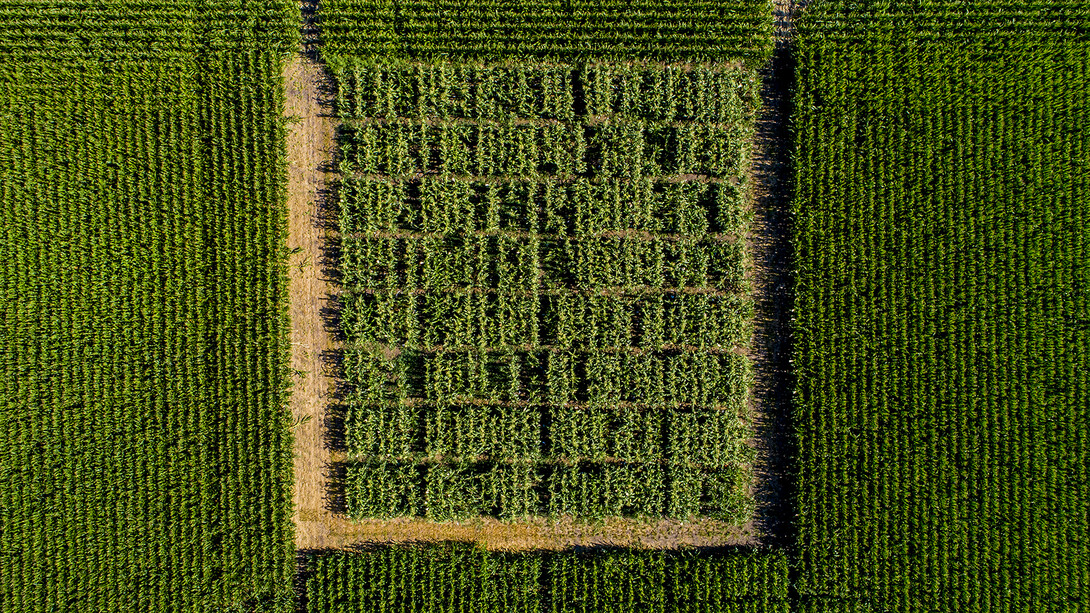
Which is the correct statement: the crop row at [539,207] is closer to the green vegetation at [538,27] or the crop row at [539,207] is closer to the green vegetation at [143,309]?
the green vegetation at [143,309]

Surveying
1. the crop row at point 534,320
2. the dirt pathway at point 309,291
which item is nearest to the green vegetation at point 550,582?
the dirt pathway at point 309,291

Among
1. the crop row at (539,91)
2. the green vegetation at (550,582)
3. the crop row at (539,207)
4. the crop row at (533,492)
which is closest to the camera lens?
the green vegetation at (550,582)

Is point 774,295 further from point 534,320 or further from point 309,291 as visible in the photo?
point 309,291

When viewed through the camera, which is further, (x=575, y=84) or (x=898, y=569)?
(x=575, y=84)

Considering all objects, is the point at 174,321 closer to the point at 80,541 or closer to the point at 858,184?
the point at 80,541

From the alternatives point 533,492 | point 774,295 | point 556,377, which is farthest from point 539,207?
point 533,492

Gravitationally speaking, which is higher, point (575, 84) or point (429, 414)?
point (575, 84)

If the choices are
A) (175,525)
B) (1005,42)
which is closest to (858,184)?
(1005,42)
